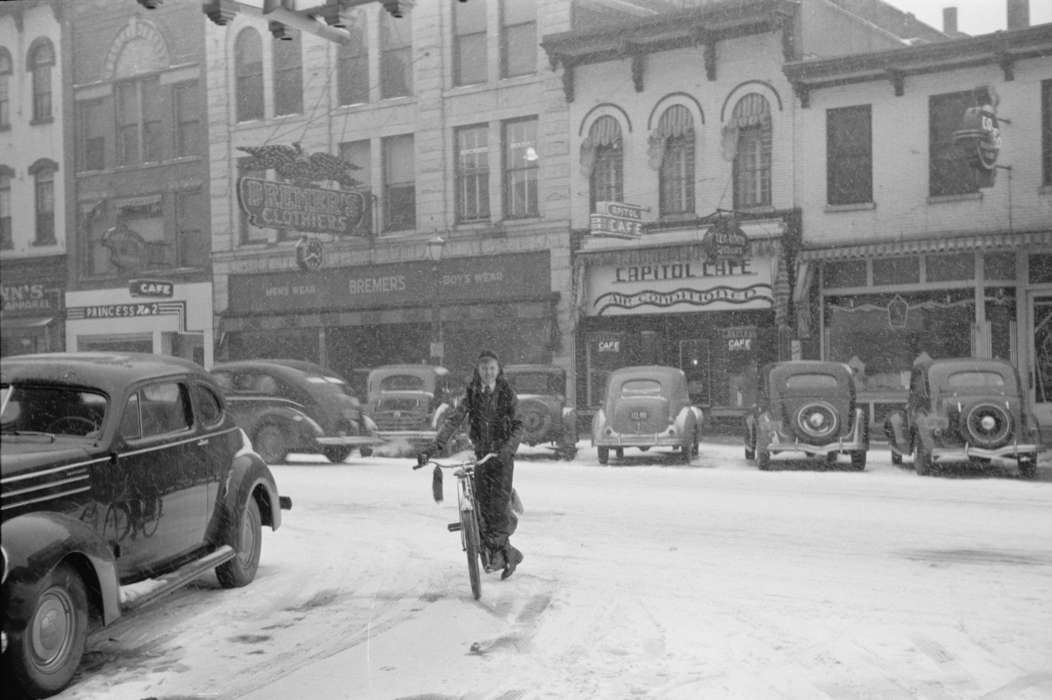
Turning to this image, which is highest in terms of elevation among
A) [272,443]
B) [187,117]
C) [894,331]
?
[187,117]

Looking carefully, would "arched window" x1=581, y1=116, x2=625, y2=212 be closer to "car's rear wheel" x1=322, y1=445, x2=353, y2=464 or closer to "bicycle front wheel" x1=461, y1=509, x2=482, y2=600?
"car's rear wheel" x1=322, y1=445, x2=353, y2=464

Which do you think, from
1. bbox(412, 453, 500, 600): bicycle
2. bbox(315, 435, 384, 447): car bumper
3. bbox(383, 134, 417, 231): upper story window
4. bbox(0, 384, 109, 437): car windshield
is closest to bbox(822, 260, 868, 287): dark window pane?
bbox(315, 435, 384, 447): car bumper

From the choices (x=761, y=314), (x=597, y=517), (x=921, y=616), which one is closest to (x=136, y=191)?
(x=761, y=314)

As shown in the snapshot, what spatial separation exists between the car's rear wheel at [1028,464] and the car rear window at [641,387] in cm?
632

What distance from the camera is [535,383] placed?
23219 mm

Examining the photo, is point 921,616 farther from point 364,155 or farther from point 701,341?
point 364,155

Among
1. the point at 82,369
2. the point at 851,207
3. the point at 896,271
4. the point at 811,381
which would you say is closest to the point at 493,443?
the point at 82,369

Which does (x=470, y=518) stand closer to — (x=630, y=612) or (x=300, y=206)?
(x=630, y=612)

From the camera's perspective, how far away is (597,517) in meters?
13.1

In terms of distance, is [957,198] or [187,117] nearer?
[957,198]

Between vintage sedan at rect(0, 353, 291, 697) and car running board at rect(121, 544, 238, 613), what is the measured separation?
Answer: 1cm

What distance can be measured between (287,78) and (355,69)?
2358 mm

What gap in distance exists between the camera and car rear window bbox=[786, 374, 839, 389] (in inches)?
790

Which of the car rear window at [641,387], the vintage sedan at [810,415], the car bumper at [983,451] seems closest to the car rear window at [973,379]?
the car bumper at [983,451]
